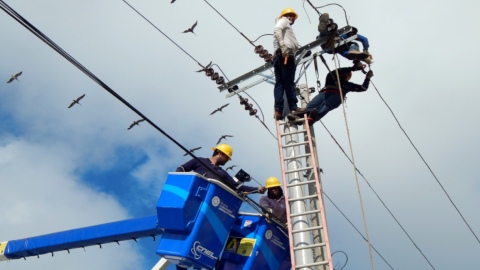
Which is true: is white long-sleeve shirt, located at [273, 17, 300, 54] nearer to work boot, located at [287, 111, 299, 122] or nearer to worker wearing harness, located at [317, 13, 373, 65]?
worker wearing harness, located at [317, 13, 373, 65]

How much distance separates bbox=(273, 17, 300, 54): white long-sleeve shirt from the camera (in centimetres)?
771

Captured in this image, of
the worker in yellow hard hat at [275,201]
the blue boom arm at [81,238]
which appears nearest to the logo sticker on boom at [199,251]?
the worker in yellow hard hat at [275,201]

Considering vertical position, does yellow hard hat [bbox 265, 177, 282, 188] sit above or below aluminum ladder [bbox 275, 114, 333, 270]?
above

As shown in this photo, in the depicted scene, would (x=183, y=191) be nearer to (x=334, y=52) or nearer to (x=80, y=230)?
(x=334, y=52)

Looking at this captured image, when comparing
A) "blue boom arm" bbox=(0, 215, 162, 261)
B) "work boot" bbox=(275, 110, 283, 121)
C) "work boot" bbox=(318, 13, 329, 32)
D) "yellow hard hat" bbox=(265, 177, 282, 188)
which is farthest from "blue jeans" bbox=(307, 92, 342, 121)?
"blue boom arm" bbox=(0, 215, 162, 261)

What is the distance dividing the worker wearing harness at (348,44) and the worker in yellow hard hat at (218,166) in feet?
8.85

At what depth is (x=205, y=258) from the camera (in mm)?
6484

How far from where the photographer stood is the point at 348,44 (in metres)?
8.39

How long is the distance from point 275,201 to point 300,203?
4.02 feet

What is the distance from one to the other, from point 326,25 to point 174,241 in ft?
15.0

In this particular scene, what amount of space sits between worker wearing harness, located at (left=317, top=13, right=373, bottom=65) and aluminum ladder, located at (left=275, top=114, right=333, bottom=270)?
170cm

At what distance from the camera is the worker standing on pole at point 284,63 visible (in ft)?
25.1

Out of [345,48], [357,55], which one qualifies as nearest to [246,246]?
[357,55]

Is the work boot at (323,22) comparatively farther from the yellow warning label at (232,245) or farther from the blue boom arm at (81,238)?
the blue boom arm at (81,238)
